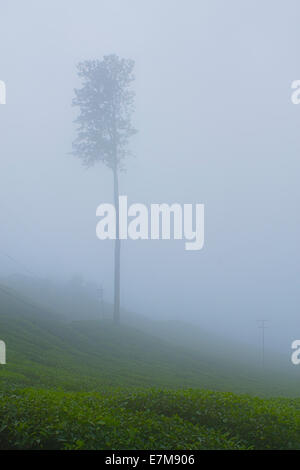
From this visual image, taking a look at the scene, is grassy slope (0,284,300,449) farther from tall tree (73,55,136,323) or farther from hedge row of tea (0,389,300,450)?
tall tree (73,55,136,323)

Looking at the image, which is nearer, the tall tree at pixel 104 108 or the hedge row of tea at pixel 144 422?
the hedge row of tea at pixel 144 422

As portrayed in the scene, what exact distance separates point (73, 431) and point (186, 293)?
499 feet

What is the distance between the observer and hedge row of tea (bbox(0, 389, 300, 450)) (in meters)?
9.52

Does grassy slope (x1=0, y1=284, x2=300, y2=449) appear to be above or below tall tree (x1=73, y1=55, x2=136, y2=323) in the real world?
below

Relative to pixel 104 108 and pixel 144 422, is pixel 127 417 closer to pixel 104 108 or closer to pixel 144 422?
pixel 144 422

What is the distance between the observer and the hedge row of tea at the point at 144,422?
952cm

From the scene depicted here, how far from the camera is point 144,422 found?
1084 centimetres

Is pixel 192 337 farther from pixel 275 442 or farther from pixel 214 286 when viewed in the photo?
pixel 214 286

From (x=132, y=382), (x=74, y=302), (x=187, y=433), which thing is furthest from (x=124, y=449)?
(x=74, y=302)

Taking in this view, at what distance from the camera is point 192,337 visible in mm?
68188

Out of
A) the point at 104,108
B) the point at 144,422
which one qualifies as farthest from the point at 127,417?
the point at 104,108

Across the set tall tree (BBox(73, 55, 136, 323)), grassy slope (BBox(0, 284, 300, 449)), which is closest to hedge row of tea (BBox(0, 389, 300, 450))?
grassy slope (BBox(0, 284, 300, 449))

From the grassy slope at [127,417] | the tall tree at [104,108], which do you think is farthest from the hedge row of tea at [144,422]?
the tall tree at [104,108]

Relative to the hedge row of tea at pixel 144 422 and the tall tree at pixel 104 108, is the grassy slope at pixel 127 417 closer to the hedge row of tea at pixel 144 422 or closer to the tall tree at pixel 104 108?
the hedge row of tea at pixel 144 422
